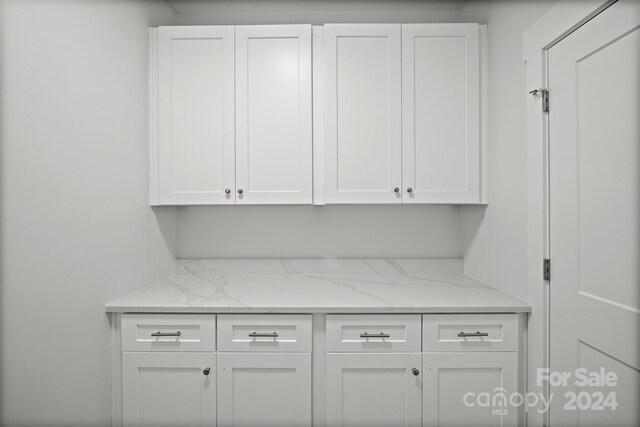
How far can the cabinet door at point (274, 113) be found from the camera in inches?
71.6

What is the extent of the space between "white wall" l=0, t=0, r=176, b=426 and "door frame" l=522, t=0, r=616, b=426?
178cm

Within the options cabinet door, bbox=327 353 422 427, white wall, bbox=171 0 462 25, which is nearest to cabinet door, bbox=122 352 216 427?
cabinet door, bbox=327 353 422 427

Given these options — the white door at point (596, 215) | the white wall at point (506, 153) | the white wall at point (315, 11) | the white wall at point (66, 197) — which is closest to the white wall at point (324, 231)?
the white wall at point (506, 153)

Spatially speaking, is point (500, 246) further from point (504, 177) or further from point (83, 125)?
point (83, 125)

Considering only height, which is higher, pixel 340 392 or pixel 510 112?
pixel 510 112

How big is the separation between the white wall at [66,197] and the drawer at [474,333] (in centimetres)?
139

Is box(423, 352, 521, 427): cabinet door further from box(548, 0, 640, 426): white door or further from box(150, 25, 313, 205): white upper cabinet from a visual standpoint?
box(150, 25, 313, 205): white upper cabinet

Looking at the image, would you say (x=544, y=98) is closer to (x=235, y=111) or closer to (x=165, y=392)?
(x=235, y=111)

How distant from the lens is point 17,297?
42.4 inches

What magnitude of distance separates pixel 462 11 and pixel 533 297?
1701 millimetres

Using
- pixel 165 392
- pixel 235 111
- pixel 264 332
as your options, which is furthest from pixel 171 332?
pixel 235 111

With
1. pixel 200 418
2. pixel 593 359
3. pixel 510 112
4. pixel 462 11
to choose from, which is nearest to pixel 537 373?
pixel 593 359

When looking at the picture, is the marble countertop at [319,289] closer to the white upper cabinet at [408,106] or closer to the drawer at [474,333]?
the drawer at [474,333]

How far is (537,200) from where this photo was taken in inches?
55.4
